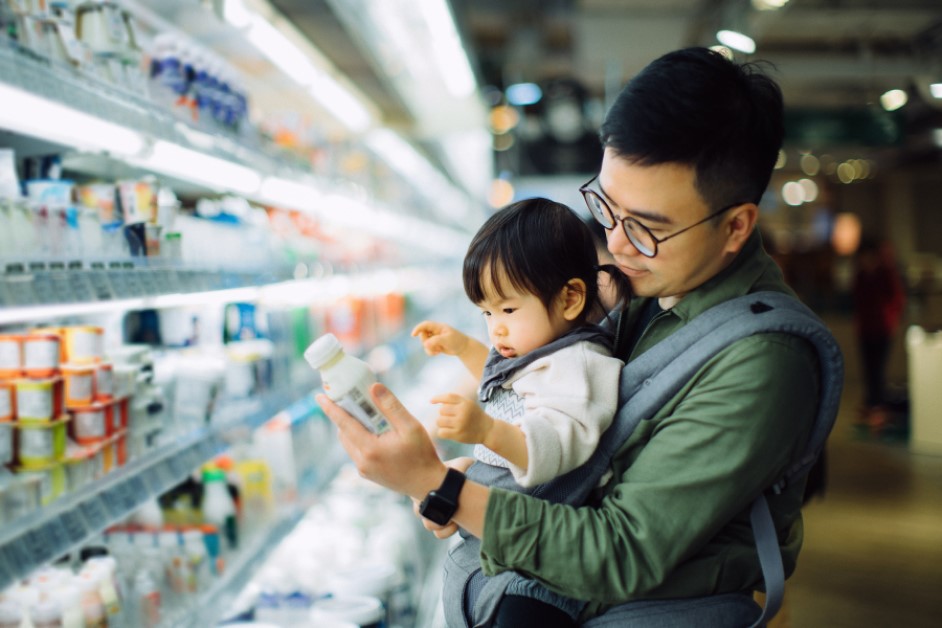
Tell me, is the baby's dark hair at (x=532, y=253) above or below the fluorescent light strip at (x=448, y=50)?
below

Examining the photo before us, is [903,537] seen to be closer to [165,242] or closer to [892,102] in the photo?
[165,242]

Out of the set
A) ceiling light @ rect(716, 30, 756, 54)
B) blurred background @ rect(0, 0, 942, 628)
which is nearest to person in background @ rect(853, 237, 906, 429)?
blurred background @ rect(0, 0, 942, 628)

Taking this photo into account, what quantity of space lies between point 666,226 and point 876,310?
9.29m

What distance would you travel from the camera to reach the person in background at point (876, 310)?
31.7 ft

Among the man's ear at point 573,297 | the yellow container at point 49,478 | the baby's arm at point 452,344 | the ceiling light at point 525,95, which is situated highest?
the ceiling light at point 525,95

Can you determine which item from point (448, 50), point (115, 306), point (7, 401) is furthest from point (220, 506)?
point (448, 50)

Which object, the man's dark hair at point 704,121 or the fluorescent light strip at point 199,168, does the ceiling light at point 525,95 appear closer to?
the fluorescent light strip at point 199,168

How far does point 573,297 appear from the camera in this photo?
1.50m

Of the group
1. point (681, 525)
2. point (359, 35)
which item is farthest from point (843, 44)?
point (681, 525)

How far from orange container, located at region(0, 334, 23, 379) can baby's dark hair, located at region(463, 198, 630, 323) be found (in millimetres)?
885

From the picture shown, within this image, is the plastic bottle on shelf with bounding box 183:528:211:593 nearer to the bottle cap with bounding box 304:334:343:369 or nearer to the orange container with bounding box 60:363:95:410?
the orange container with bounding box 60:363:95:410

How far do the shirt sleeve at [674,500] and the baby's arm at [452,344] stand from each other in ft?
1.49

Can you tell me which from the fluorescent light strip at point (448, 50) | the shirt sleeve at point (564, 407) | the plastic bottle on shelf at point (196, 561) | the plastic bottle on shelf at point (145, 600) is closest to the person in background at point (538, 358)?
the shirt sleeve at point (564, 407)

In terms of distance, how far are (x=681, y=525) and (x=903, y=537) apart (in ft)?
16.4
